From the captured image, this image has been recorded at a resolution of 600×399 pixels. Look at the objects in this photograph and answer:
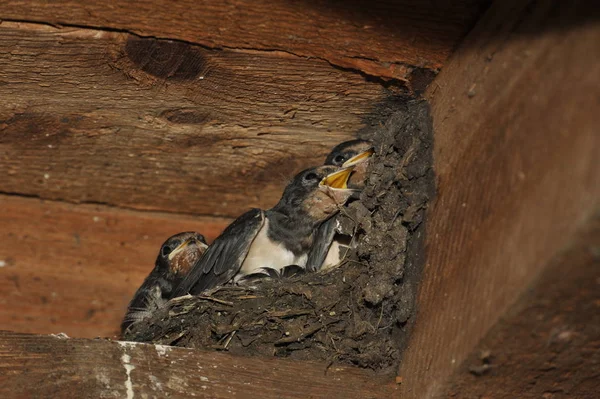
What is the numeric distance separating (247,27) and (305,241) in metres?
1.54

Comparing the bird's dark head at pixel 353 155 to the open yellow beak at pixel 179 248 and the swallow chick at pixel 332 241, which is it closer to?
the swallow chick at pixel 332 241

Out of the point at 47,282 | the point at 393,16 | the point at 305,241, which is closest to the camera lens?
the point at 393,16

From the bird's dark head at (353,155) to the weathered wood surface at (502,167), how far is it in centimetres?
54

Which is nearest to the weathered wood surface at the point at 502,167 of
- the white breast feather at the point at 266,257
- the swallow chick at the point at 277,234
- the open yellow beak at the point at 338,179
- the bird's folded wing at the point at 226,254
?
the open yellow beak at the point at 338,179

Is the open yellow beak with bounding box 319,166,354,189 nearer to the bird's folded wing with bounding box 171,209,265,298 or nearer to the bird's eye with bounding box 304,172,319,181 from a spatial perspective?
the bird's eye with bounding box 304,172,319,181

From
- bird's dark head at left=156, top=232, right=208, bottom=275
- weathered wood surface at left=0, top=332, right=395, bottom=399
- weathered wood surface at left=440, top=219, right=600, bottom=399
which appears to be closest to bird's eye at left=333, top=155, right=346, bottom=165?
bird's dark head at left=156, top=232, right=208, bottom=275

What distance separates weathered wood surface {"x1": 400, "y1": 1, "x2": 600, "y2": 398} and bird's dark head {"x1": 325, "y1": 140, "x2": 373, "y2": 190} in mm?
539

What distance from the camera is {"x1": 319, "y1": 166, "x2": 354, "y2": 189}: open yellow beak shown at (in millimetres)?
3195

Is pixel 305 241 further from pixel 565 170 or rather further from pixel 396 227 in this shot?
pixel 565 170

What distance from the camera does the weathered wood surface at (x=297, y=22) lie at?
7.12ft

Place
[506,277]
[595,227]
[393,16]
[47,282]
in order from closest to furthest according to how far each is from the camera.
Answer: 1. [595,227]
2. [506,277]
3. [393,16]
4. [47,282]

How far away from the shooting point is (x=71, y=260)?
3.45 meters

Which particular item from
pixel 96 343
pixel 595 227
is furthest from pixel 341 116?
pixel 595 227

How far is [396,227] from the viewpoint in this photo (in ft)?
8.16
